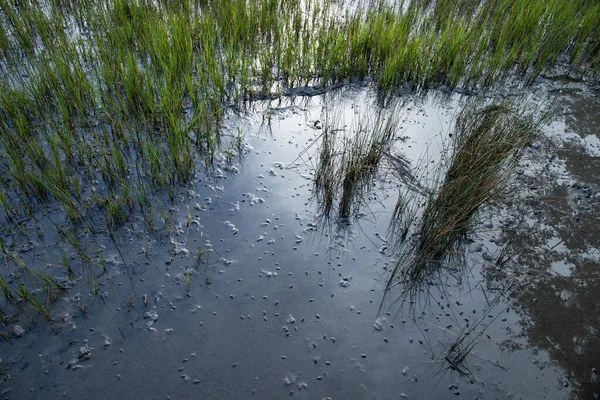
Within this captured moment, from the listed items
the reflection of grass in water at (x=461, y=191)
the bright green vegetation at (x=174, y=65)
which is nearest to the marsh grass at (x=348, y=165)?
the reflection of grass in water at (x=461, y=191)

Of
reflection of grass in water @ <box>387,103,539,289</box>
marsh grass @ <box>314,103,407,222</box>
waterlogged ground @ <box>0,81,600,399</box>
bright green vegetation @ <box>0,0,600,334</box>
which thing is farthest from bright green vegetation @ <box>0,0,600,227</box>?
reflection of grass in water @ <box>387,103,539,289</box>

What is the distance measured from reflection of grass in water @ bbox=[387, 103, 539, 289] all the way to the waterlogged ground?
0.50ft

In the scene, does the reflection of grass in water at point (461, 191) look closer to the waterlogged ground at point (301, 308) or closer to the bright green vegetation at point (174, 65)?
the waterlogged ground at point (301, 308)

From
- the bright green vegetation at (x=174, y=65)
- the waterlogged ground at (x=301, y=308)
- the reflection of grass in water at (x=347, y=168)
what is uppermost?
the bright green vegetation at (x=174, y=65)

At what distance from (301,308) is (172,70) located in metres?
2.88

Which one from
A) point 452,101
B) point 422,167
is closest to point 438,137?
point 422,167

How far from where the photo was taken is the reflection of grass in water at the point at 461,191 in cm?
267

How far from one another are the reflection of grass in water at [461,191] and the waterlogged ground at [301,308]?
15cm

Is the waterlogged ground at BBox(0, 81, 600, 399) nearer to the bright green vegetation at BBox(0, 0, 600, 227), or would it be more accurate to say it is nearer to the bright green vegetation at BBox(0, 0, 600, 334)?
the bright green vegetation at BBox(0, 0, 600, 334)

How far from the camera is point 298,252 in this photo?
271 centimetres

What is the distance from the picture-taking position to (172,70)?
12.8ft

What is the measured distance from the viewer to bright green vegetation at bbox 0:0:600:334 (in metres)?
2.93

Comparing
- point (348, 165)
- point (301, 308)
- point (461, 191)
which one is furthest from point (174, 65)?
point (461, 191)

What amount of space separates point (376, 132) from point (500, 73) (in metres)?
2.51
